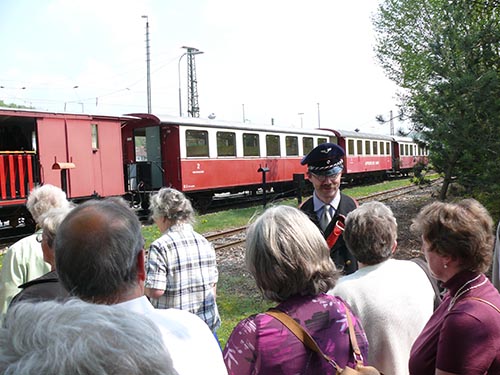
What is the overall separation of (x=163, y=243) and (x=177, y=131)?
11876 millimetres

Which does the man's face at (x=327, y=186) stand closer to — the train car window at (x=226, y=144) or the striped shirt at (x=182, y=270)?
the striped shirt at (x=182, y=270)

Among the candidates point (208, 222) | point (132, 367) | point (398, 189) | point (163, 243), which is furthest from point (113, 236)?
point (398, 189)

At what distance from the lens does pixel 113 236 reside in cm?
170

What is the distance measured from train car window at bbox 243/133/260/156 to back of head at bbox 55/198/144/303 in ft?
51.4

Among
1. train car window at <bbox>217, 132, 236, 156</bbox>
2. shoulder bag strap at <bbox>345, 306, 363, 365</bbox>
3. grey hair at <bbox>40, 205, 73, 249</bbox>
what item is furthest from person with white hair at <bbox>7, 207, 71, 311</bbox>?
train car window at <bbox>217, 132, 236, 156</bbox>

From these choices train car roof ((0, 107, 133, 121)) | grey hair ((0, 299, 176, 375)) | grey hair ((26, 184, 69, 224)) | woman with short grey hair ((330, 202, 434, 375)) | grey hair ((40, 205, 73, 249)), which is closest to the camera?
grey hair ((0, 299, 176, 375))

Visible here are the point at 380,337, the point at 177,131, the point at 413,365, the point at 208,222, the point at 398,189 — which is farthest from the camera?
the point at 398,189

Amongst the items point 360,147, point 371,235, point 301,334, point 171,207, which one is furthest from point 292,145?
point 301,334

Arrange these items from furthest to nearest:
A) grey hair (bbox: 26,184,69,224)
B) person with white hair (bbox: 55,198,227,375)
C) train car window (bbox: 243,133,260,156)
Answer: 1. train car window (bbox: 243,133,260,156)
2. grey hair (bbox: 26,184,69,224)
3. person with white hair (bbox: 55,198,227,375)

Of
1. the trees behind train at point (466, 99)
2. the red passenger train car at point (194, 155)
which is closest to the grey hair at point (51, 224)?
the trees behind train at point (466, 99)

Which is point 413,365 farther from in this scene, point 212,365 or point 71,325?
point 71,325

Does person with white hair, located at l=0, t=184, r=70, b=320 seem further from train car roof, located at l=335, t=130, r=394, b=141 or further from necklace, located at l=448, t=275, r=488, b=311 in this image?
train car roof, located at l=335, t=130, r=394, b=141

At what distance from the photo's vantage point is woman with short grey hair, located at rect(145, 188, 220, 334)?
3303 mm

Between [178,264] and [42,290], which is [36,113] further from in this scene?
[42,290]
